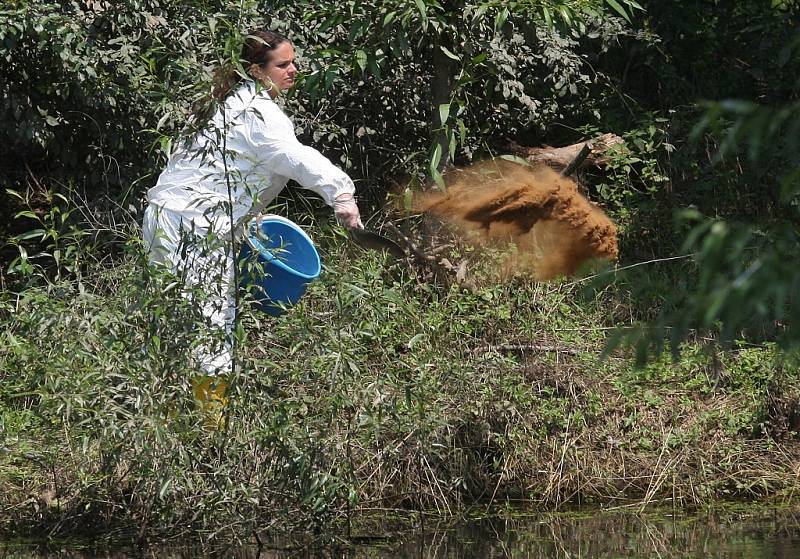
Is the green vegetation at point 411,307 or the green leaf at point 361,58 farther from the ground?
the green leaf at point 361,58

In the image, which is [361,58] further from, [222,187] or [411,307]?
[411,307]

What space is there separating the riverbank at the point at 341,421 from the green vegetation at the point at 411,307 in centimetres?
1

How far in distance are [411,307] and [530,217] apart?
1573mm

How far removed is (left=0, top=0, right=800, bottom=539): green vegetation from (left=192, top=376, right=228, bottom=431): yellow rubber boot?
6 centimetres

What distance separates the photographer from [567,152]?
25.5 feet

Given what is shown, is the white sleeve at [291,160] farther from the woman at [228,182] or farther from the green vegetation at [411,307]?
the green vegetation at [411,307]

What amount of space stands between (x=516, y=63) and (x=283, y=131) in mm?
3173

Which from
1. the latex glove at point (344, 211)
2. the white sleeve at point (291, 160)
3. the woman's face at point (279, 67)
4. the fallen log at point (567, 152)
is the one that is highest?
the woman's face at point (279, 67)

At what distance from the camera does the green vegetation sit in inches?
175

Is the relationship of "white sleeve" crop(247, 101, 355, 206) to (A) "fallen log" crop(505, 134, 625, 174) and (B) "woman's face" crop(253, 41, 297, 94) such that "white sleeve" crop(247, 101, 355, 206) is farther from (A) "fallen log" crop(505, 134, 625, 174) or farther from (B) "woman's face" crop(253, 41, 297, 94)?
(A) "fallen log" crop(505, 134, 625, 174)

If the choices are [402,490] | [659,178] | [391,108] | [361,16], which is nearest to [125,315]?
[402,490]

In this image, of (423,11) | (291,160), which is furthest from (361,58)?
(291,160)

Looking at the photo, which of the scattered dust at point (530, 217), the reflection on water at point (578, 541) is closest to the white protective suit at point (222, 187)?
the reflection on water at point (578, 541)

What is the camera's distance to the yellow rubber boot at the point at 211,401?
4.56 metres
